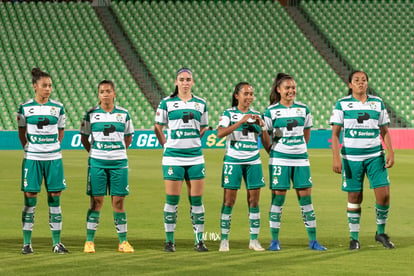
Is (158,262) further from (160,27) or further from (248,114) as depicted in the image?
(160,27)

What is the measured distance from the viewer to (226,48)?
1580 inches

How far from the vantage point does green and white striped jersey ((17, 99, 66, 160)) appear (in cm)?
876

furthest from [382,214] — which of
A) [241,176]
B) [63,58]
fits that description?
[63,58]

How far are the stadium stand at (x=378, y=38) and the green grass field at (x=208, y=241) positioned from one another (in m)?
22.2

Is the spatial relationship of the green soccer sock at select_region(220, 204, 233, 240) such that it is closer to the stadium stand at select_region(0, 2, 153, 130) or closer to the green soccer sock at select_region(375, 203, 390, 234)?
the green soccer sock at select_region(375, 203, 390, 234)

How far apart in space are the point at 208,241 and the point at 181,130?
1.66 metres

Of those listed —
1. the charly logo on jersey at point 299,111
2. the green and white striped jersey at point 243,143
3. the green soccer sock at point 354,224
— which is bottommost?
the green soccer sock at point 354,224

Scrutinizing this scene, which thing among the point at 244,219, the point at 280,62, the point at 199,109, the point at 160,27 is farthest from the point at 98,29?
the point at 199,109

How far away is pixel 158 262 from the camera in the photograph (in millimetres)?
8031

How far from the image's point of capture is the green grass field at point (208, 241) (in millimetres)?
7680

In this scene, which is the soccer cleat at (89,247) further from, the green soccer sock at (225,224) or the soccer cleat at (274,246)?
the soccer cleat at (274,246)

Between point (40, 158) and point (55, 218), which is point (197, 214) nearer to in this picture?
point (55, 218)

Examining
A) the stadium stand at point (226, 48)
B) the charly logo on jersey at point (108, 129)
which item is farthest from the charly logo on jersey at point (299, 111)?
the stadium stand at point (226, 48)

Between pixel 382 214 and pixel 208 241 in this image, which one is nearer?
pixel 382 214
